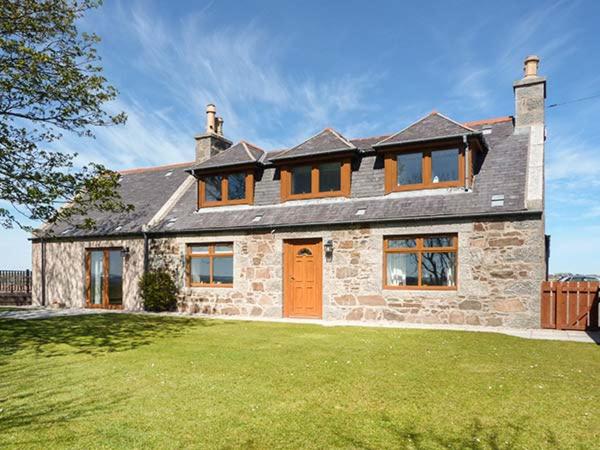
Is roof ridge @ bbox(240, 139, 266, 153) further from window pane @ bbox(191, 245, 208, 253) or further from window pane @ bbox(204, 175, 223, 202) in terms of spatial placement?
window pane @ bbox(191, 245, 208, 253)

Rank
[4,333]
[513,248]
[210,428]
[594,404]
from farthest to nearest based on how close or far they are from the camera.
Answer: [513,248] → [4,333] → [594,404] → [210,428]

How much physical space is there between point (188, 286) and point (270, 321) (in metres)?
4.23

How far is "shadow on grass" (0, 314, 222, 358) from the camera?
346 inches

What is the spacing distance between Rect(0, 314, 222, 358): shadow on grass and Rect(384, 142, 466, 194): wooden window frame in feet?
23.2

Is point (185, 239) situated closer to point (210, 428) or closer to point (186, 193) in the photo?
point (186, 193)

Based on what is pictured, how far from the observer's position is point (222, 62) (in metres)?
12.2

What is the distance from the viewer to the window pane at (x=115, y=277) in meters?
17.1

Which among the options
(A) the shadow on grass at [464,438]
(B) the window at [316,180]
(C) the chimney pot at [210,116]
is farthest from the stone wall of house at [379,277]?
(A) the shadow on grass at [464,438]

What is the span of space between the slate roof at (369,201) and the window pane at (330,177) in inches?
20.7

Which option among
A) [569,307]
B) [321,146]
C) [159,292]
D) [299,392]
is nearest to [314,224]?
[321,146]

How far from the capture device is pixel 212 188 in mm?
16781

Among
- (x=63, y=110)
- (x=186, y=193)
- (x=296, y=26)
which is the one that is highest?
(x=296, y=26)

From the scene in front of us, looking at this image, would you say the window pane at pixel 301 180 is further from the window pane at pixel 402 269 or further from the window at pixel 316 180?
the window pane at pixel 402 269

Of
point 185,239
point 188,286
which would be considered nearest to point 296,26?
point 185,239
